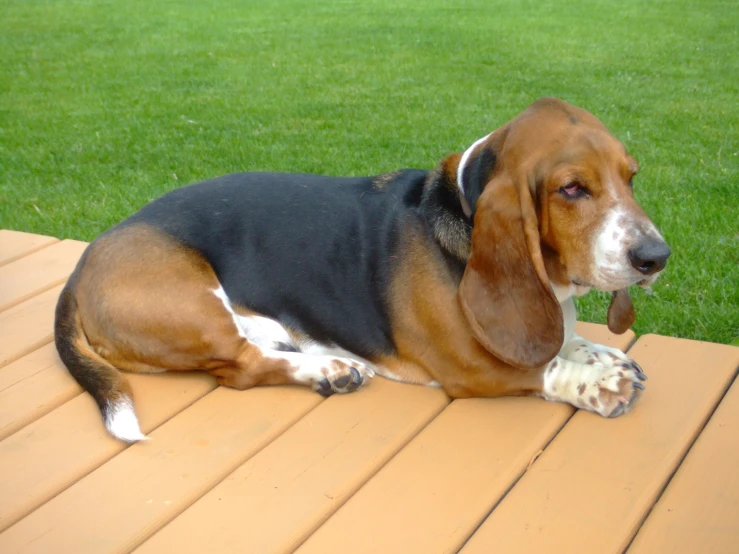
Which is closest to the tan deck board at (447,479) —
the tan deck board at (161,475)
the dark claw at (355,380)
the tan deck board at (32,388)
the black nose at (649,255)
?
the dark claw at (355,380)

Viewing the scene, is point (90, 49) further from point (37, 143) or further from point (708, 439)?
point (708, 439)

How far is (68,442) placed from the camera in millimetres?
3137

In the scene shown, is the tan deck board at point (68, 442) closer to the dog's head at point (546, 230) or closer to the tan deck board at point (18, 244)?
the dog's head at point (546, 230)

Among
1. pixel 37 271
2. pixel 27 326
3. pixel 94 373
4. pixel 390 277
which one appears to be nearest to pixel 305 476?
pixel 390 277

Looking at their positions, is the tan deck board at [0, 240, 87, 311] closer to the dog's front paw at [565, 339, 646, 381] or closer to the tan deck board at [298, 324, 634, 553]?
the tan deck board at [298, 324, 634, 553]

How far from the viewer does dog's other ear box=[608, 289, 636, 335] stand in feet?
11.2

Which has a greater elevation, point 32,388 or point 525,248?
→ point 525,248

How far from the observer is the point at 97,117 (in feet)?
28.5

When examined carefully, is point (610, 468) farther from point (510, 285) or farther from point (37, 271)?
point (37, 271)

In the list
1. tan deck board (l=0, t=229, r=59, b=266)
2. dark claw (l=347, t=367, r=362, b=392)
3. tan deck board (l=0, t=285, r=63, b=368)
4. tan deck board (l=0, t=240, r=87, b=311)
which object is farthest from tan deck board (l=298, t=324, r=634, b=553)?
tan deck board (l=0, t=229, r=59, b=266)

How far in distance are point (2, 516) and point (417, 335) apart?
5.26 feet

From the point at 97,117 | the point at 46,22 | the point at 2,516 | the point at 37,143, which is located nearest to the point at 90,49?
the point at 46,22

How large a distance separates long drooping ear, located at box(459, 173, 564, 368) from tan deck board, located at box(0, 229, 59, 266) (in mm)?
2984

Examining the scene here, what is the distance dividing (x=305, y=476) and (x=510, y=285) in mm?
969
